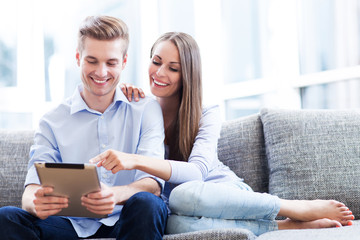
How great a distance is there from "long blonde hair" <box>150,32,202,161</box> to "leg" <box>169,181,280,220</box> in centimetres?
35

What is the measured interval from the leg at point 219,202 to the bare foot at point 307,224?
0.11 m

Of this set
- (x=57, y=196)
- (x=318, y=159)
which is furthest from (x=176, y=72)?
(x=57, y=196)

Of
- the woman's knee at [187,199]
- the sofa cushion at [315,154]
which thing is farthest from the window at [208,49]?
the woman's knee at [187,199]

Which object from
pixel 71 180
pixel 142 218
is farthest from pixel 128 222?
pixel 71 180

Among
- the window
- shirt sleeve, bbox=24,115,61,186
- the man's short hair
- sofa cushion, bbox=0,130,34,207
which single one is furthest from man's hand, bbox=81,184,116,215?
the window

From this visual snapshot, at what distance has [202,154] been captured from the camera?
190 cm

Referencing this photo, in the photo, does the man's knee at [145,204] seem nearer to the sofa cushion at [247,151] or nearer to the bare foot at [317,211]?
the bare foot at [317,211]

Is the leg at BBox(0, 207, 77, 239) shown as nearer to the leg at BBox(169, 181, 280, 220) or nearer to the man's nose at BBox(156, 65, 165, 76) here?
the leg at BBox(169, 181, 280, 220)

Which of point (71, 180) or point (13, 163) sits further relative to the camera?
point (13, 163)

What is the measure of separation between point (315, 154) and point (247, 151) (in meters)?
0.29

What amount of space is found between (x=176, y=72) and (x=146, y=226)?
0.82m

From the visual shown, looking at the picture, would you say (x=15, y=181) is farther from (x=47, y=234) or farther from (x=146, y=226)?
(x=146, y=226)

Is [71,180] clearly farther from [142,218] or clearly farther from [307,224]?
[307,224]

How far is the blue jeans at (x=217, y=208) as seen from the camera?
1.62 meters
